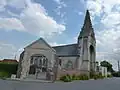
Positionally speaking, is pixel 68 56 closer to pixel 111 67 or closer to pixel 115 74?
pixel 115 74

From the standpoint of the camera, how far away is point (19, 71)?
4716 cm

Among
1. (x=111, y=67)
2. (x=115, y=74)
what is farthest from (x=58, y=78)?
(x=111, y=67)

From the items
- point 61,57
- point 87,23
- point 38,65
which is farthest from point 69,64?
point 87,23

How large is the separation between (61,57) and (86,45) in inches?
361

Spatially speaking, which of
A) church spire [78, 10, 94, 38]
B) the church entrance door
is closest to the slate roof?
church spire [78, 10, 94, 38]

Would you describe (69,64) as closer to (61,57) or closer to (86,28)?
(61,57)

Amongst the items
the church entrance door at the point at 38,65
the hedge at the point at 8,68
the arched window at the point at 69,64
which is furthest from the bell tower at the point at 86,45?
the hedge at the point at 8,68

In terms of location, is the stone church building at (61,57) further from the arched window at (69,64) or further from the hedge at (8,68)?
the hedge at (8,68)

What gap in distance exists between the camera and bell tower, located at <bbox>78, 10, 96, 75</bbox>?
190 feet

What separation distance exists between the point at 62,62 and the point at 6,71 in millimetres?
19218

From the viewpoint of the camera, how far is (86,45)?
2307 inches

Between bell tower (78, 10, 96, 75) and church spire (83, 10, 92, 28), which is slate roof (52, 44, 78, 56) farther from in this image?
church spire (83, 10, 92, 28)

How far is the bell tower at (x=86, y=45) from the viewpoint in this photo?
57969 millimetres

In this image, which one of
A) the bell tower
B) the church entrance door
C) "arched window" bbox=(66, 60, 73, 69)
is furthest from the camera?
"arched window" bbox=(66, 60, 73, 69)
